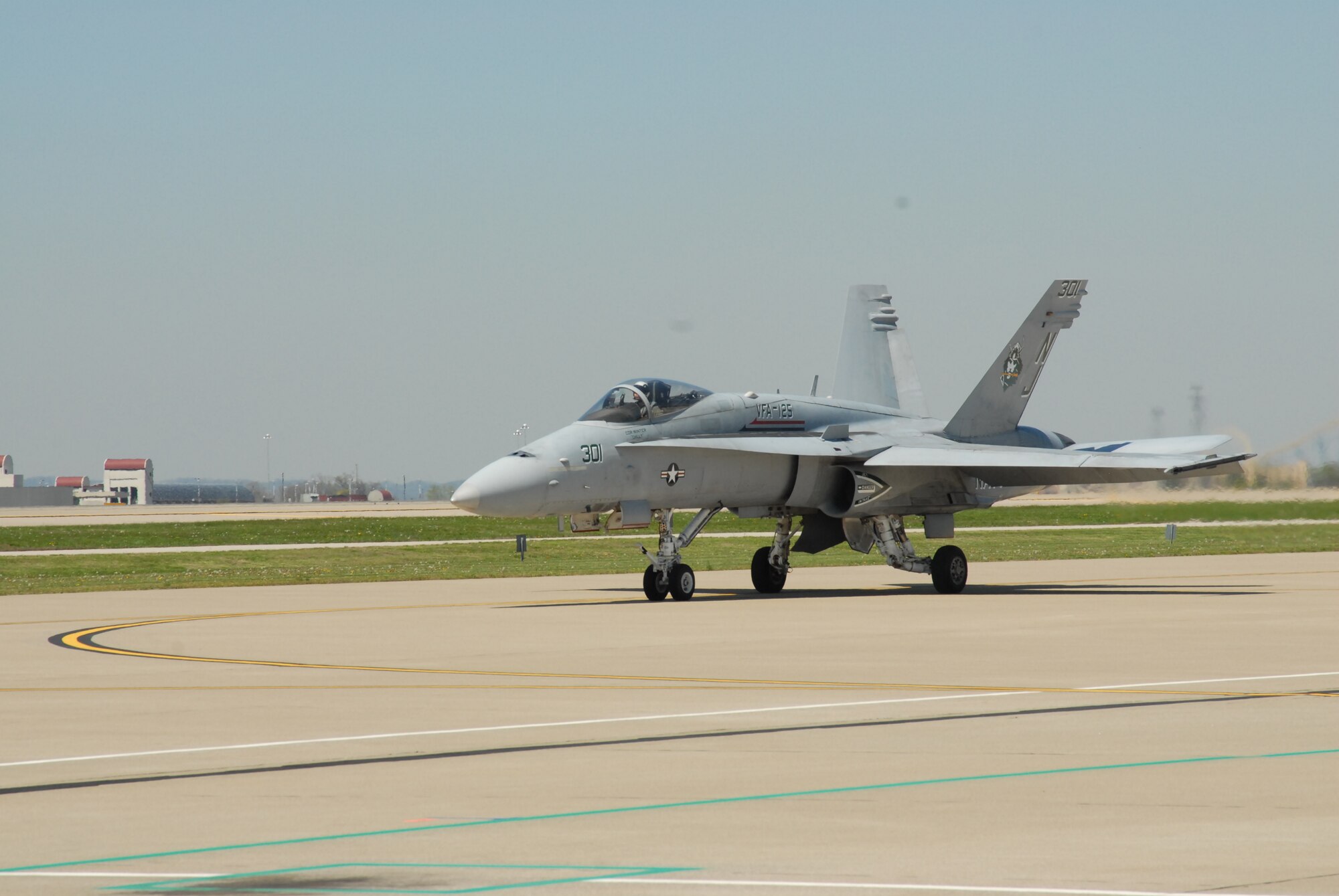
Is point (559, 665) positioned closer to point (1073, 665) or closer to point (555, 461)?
point (1073, 665)

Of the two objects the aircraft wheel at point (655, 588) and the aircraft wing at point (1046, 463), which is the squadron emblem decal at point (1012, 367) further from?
the aircraft wheel at point (655, 588)

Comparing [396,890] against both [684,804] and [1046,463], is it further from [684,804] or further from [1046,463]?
[1046,463]

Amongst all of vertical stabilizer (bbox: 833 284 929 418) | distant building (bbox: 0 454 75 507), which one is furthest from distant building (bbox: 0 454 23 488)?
vertical stabilizer (bbox: 833 284 929 418)

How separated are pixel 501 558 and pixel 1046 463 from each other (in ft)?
59.4

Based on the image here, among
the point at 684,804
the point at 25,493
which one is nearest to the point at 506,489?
the point at 684,804

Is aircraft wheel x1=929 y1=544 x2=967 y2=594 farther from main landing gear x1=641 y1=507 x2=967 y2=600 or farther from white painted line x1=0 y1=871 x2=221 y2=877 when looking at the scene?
white painted line x1=0 y1=871 x2=221 y2=877

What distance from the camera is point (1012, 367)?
3009cm

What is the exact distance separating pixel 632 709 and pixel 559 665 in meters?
3.75

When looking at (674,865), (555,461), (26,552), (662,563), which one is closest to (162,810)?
(674,865)

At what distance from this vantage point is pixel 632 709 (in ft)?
40.2

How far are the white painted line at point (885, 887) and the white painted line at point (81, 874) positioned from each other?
5.49 ft

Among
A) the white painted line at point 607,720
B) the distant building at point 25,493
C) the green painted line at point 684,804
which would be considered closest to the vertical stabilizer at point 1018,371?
the white painted line at point 607,720

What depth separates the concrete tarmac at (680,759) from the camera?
6824 mm

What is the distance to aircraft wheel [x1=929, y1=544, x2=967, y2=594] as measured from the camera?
27.8 metres
